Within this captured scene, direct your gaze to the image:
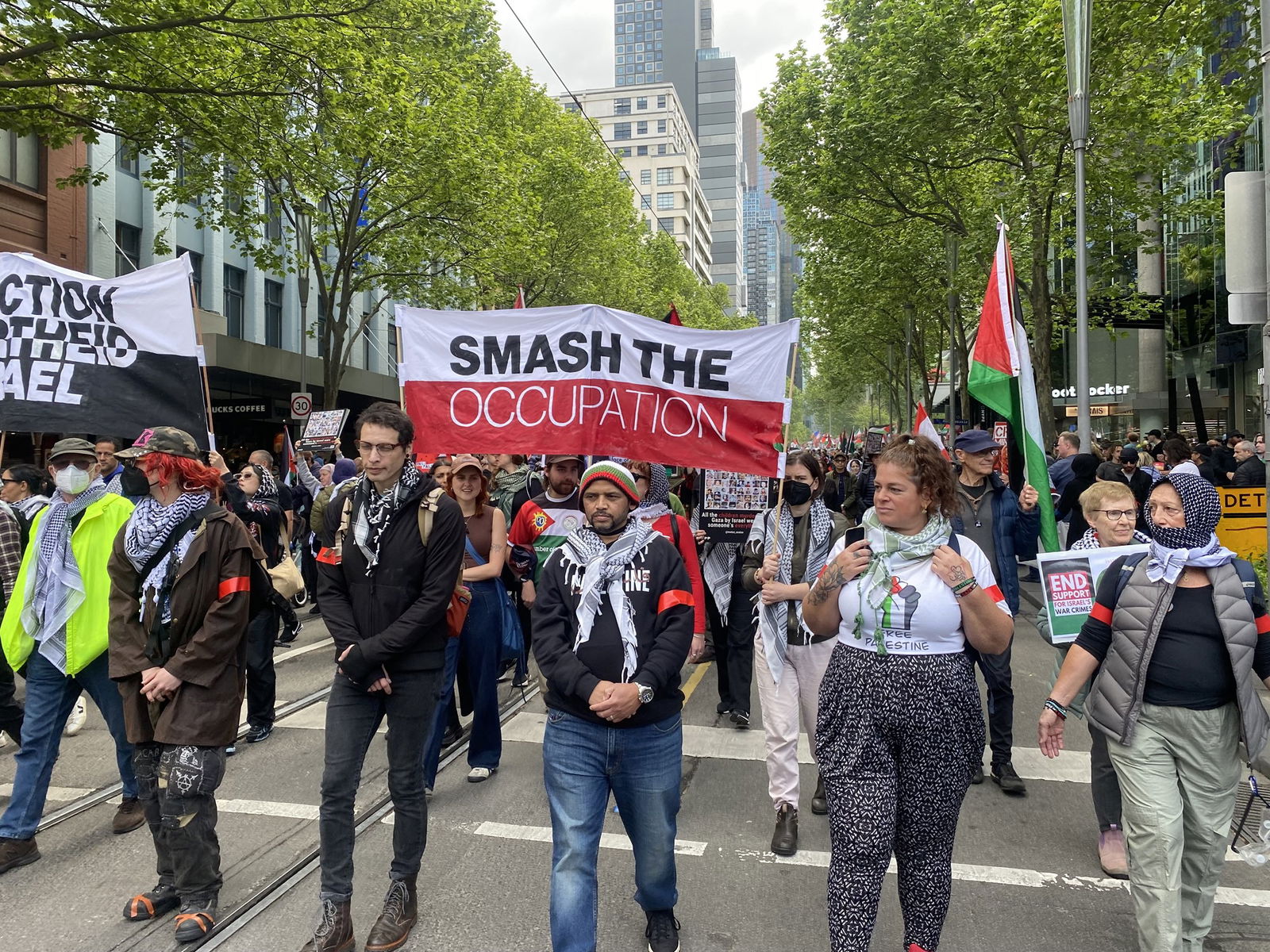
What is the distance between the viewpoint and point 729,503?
263 inches

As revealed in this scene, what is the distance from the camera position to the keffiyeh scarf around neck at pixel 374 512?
3.65 m

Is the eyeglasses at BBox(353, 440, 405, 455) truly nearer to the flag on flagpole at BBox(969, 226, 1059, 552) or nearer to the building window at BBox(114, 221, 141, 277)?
the flag on flagpole at BBox(969, 226, 1059, 552)

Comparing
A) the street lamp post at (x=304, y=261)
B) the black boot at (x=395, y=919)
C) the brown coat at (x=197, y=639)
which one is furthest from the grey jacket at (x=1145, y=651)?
the street lamp post at (x=304, y=261)

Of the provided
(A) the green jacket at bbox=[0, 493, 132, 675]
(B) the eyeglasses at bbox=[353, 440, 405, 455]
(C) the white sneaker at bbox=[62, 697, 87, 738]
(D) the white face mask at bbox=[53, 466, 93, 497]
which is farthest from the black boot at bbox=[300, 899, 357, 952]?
(C) the white sneaker at bbox=[62, 697, 87, 738]

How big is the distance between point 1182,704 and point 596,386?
10.7ft

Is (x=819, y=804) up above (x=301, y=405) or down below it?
below

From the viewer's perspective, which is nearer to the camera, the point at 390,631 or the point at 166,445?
the point at 390,631

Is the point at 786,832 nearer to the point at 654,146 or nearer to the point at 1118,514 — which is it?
the point at 1118,514

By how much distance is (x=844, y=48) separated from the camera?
19875 mm

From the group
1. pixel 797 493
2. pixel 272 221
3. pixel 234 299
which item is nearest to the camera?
pixel 797 493

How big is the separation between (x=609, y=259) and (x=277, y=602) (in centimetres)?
2914

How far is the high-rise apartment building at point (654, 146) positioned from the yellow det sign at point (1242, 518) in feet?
282

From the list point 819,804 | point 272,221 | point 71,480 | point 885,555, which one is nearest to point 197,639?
point 71,480

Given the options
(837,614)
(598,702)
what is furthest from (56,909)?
(837,614)
